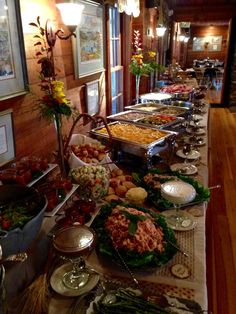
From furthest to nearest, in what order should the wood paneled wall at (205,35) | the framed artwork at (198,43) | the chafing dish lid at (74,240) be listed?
the framed artwork at (198,43) → the wood paneled wall at (205,35) → the chafing dish lid at (74,240)

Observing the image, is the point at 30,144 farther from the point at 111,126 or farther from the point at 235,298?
the point at 235,298

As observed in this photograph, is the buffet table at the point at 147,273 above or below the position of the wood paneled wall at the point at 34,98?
below

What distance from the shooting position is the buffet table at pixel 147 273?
941 millimetres

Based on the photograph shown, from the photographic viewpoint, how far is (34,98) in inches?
65.1

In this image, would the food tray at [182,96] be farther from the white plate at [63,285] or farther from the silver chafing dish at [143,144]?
the white plate at [63,285]

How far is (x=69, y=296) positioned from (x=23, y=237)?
0.24m

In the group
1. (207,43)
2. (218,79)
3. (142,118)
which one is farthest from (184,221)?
(207,43)

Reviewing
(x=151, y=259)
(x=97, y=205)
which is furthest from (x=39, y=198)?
(x=151, y=259)

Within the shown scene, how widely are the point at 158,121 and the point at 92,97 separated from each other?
0.64 meters

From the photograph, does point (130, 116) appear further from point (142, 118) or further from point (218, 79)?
point (218, 79)

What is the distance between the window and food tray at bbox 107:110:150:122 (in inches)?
26.3

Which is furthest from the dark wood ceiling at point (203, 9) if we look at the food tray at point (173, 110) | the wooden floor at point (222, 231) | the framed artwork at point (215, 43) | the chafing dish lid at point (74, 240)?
the framed artwork at point (215, 43)

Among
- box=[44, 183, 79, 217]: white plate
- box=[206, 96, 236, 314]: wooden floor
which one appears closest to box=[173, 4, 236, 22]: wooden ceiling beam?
box=[206, 96, 236, 314]: wooden floor

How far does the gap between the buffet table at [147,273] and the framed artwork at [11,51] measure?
2.27 ft
